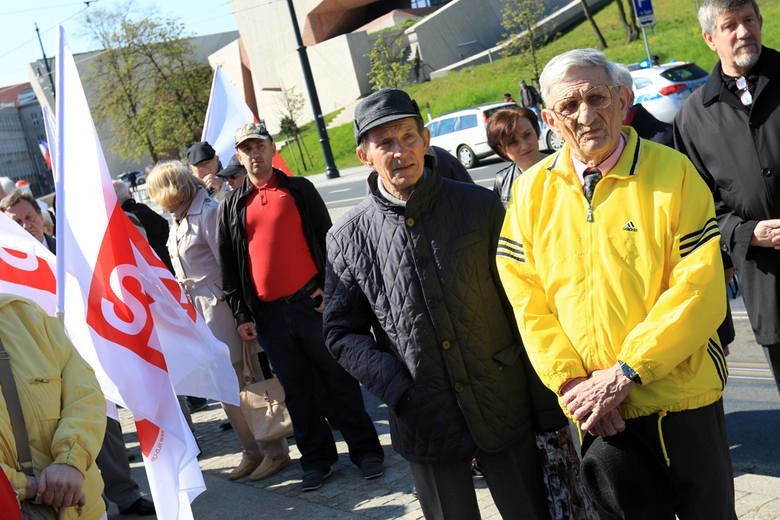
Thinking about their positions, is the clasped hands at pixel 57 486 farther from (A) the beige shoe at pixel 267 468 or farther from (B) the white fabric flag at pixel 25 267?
(A) the beige shoe at pixel 267 468

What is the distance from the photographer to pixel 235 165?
728 centimetres

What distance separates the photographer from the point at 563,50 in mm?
38938

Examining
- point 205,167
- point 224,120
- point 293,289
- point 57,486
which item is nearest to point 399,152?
point 57,486

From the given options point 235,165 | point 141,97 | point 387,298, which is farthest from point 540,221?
point 141,97

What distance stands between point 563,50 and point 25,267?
36.3 metres

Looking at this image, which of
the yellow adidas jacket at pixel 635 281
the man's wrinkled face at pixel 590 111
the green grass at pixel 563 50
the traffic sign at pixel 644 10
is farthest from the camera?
the green grass at pixel 563 50

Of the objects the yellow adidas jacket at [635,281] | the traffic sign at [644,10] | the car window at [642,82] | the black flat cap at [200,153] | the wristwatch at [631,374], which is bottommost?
the car window at [642,82]

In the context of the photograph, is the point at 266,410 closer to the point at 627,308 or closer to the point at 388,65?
the point at 627,308

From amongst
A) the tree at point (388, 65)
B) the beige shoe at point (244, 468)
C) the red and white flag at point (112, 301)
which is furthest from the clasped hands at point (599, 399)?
the tree at point (388, 65)

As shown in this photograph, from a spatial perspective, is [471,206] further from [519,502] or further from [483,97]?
[483,97]

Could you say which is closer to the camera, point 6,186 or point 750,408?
A: point 750,408

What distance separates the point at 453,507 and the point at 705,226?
1.37 meters

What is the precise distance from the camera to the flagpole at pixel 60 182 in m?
4.39

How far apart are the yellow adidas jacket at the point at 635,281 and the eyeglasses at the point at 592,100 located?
0.49 feet
